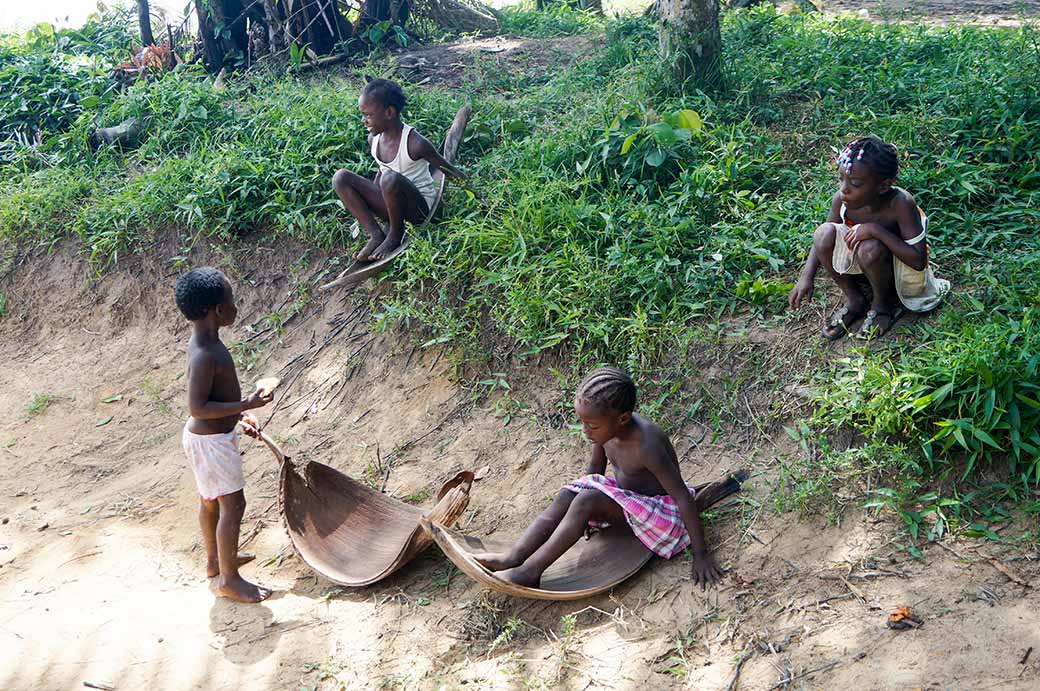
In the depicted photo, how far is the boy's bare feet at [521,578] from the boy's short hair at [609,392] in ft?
2.27

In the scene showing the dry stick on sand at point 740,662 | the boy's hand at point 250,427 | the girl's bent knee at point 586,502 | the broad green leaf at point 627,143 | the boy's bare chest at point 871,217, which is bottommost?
the dry stick on sand at point 740,662

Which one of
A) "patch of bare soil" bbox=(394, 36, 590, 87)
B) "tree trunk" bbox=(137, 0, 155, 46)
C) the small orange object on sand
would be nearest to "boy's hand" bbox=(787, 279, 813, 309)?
the small orange object on sand

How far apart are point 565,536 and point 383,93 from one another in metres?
3.16

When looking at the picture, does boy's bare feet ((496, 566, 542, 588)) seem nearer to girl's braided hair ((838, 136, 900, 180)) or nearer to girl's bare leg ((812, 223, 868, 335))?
girl's bare leg ((812, 223, 868, 335))

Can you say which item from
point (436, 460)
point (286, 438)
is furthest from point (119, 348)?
point (436, 460)

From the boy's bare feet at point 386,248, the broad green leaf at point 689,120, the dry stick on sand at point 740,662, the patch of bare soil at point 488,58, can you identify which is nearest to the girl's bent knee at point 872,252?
the dry stick on sand at point 740,662

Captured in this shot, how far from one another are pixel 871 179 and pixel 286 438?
3266 mm

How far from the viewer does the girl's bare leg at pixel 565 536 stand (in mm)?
3592

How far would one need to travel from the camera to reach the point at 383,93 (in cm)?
564

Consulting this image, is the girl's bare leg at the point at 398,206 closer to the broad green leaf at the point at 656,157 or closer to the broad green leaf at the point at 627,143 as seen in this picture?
the broad green leaf at the point at 627,143

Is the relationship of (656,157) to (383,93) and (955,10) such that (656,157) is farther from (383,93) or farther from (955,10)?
(955,10)

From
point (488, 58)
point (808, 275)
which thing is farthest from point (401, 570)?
point (488, 58)

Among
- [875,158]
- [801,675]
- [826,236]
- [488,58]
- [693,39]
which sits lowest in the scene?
[801,675]

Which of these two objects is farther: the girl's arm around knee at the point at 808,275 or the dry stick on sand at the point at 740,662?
the girl's arm around knee at the point at 808,275
